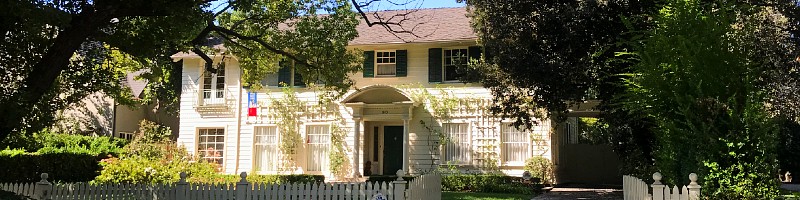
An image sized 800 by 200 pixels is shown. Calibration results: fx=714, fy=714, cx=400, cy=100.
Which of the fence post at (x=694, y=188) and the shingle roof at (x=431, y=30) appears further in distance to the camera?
the shingle roof at (x=431, y=30)

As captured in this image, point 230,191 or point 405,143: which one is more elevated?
point 405,143

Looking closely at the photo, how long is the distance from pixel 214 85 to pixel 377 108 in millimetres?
6248

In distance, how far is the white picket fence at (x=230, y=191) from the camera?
10.5m

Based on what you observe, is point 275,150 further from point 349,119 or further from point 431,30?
point 431,30

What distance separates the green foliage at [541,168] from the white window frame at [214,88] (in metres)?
10.6

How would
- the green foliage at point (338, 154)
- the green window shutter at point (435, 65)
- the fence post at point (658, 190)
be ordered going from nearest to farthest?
the fence post at point (658, 190) < the green window shutter at point (435, 65) < the green foliage at point (338, 154)

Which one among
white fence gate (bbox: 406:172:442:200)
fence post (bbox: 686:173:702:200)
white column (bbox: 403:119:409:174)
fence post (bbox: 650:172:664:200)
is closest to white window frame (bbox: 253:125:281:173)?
white column (bbox: 403:119:409:174)

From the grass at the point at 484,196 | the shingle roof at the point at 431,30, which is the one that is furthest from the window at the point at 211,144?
the grass at the point at 484,196

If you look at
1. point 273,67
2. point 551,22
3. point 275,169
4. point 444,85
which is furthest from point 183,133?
point 551,22

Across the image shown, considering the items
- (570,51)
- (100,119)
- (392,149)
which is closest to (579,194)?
(570,51)

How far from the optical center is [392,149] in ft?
76.5

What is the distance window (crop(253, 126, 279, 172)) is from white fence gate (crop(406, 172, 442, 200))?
1148 cm

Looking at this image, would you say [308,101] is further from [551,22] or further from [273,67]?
[551,22]

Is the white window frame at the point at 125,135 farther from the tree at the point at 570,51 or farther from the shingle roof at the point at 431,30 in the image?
the tree at the point at 570,51
